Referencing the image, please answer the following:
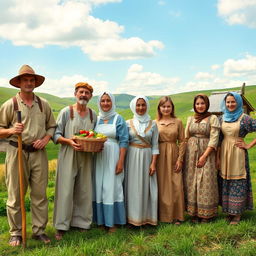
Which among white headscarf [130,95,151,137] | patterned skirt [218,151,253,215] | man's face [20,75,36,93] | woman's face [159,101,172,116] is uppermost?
man's face [20,75,36,93]

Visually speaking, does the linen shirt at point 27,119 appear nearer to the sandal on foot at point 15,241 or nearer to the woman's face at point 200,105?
the sandal on foot at point 15,241

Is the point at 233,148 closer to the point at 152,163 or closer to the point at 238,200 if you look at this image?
the point at 238,200

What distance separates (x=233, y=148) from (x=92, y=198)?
108 inches

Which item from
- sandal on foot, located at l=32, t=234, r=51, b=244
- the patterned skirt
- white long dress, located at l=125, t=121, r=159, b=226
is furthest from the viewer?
the patterned skirt

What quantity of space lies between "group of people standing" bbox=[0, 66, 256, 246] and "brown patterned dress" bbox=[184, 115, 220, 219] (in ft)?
0.06

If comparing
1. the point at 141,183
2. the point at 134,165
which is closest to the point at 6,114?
the point at 134,165

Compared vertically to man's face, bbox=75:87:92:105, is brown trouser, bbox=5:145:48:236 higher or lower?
lower

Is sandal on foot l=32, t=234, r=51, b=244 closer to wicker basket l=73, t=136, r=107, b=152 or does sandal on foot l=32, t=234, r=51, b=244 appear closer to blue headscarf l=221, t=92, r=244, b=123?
wicker basket l=73, t=136, r=107, b=152

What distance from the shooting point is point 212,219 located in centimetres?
560

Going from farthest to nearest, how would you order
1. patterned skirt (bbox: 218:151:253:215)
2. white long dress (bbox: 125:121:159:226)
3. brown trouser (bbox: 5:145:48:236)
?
patterned skirt (bbox: 218:151:253:215) → white long dress (bbox: 125:121:159:226) → brown trouser (bbox: 5:145:48:236)

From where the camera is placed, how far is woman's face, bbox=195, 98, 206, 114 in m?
5.40

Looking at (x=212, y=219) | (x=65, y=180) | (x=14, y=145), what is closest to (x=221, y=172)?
(x=212, y=219)

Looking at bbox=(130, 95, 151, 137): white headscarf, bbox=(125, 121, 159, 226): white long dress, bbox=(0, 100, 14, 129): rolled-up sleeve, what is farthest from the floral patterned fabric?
bbox=(0, 100, 14, 129): rolled-up sleeve

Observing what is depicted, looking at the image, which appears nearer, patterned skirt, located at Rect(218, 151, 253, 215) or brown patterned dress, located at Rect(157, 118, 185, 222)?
patterned skirt, located at Rect(218, 151, 253, 215)
